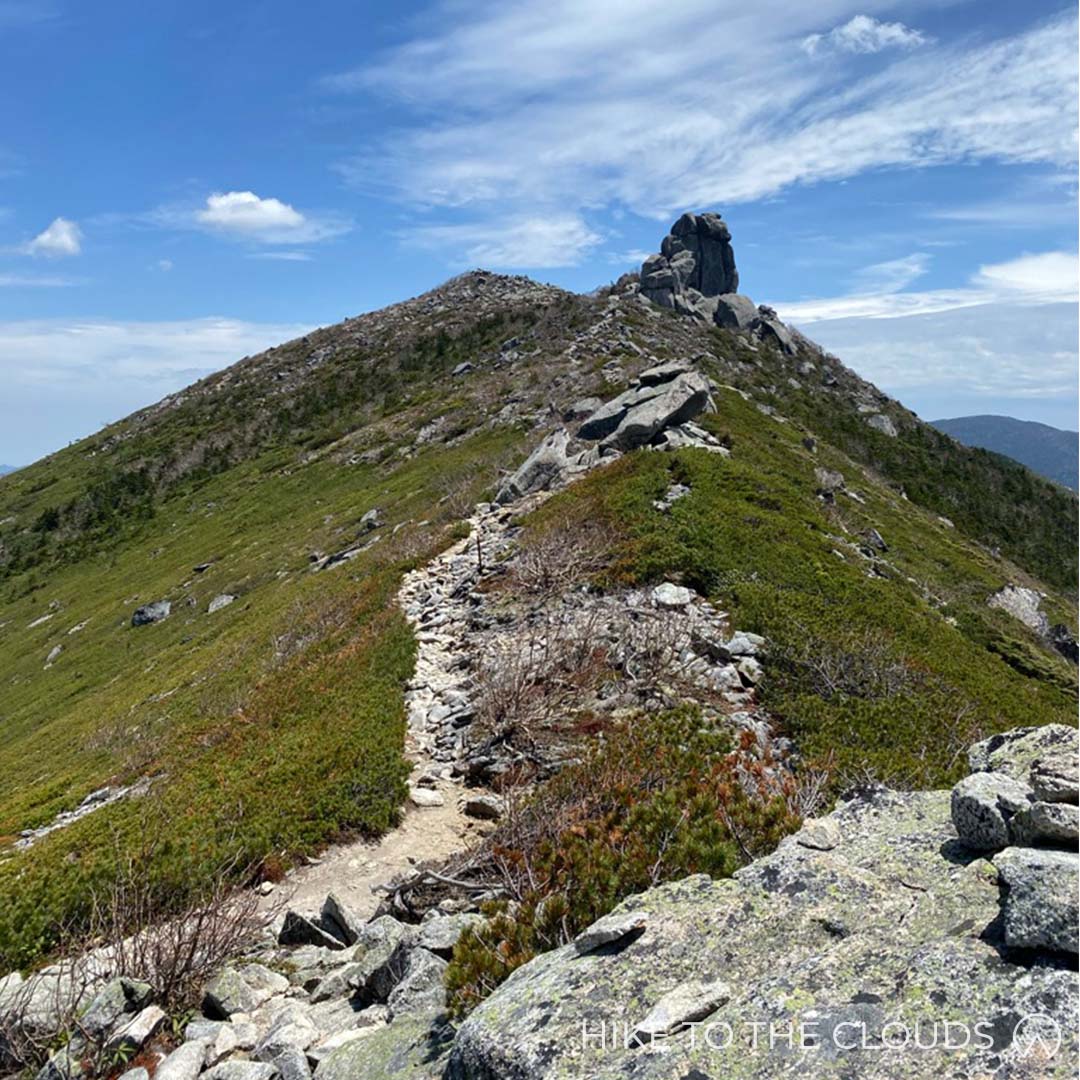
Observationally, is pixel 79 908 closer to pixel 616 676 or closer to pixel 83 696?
pixel 616 676

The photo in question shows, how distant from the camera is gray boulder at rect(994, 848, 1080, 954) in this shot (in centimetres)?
352

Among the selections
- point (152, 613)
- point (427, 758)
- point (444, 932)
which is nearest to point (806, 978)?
point (444, 932)

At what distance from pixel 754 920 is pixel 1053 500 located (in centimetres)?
7679

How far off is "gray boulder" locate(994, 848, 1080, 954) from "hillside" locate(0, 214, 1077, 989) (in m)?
2.76

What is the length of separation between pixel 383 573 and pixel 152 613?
64.3 ft

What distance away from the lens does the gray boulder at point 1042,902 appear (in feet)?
11.6

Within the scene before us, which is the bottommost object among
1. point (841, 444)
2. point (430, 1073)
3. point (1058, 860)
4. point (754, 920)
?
point (430, 1073)

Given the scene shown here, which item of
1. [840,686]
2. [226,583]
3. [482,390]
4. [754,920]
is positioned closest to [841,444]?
[482,390]

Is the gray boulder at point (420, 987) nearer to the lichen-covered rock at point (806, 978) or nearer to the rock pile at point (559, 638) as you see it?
the lichen-covered rock at point (806, 978)

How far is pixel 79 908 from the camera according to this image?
9.83 metres

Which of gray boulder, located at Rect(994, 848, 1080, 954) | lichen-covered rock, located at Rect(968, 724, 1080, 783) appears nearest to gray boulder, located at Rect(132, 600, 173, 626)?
lichen-covered rock, located at Rect(968, 724, 1080, 783)

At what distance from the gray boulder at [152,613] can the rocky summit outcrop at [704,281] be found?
77406 millimetres

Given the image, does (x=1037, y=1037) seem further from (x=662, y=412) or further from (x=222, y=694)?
(x=662, y=412)

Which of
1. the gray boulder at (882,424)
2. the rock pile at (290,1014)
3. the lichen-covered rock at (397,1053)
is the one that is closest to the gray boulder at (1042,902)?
the lichen-covered rock at (397,1053)
